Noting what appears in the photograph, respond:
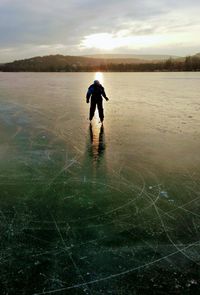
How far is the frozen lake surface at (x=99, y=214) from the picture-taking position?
3.21 meters

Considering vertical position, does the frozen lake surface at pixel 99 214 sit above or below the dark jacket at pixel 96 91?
below

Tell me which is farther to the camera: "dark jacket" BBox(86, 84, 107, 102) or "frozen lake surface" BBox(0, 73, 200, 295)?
"dark jacket" BBox(86, 84, 107, 102)

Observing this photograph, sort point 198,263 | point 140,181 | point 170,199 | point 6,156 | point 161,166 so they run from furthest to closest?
point 6,156
point 161,166
point 140,181
point 170,199
point 198,263

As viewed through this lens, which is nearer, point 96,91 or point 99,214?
point 99,214

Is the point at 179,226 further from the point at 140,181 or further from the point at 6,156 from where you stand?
the point at 6,156

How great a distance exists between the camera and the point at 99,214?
440cm

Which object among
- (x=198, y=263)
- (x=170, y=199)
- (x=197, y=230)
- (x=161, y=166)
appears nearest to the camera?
(x=198, y=263)

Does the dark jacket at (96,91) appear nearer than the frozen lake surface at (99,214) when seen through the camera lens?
No

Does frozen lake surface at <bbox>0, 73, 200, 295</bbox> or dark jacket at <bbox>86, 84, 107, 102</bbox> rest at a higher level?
dark jacket at <bbox>86, 84, 107, 102</bbox>

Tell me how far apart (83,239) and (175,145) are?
4549mm

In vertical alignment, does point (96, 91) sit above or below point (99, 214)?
above

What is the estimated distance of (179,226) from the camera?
4145 mm

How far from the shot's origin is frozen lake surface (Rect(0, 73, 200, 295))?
321cm

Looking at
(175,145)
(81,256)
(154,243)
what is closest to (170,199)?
(154,243)
